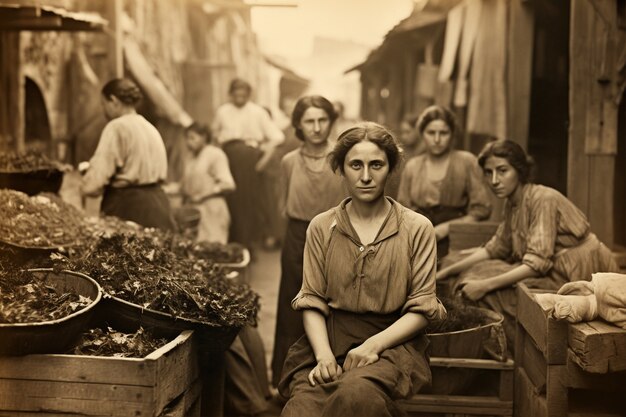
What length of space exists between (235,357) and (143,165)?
2147 millimetres

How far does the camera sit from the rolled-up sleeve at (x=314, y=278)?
4371 mm

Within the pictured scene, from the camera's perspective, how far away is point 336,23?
8.70m

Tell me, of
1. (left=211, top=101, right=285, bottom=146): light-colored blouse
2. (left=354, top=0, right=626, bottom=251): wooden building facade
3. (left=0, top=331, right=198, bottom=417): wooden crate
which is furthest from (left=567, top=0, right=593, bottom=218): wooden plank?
(left=211, top=101, right=285, bottom=146): light-colored blouse

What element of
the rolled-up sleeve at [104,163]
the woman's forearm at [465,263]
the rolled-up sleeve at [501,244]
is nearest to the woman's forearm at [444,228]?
the woman's forearm at [465,263]

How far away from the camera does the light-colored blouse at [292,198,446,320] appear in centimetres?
432

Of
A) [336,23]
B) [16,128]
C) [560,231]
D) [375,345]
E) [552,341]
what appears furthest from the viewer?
[16,128]

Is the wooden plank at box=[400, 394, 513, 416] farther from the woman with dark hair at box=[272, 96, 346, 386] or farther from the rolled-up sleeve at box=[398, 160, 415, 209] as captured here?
the rolled-up sleeve at box=[398, 160, 415, 209]

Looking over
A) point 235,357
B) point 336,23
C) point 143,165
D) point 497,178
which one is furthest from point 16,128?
point 497,178

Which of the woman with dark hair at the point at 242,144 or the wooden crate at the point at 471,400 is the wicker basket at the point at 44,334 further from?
the woman with dark hair at the point at 242,144

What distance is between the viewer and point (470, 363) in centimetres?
551

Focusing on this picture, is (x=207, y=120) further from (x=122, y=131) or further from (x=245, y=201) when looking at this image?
(x=122, y=131)

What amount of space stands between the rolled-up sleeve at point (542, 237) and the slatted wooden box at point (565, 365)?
1.62ft

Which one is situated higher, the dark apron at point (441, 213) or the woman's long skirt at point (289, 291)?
the dark apron at point (441, 213)

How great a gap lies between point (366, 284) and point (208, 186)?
7.43m
